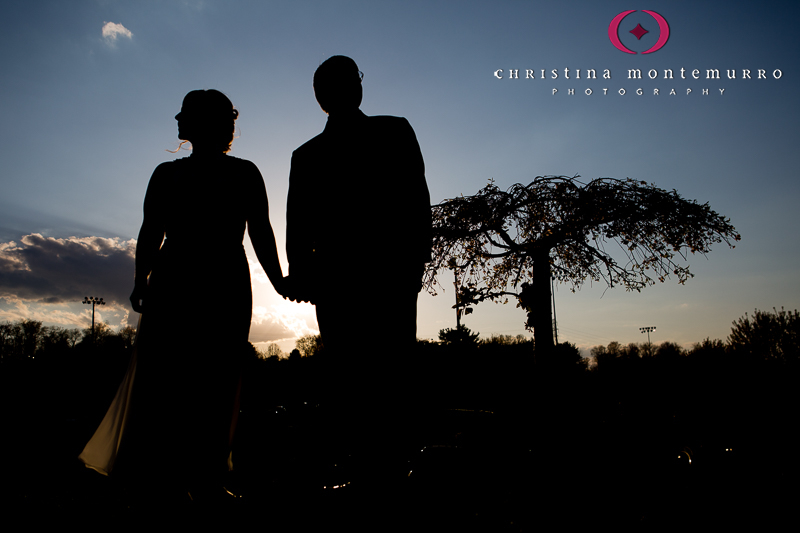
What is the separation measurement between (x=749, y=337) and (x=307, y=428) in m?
55.5

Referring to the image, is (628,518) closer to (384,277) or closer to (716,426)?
(384,277)

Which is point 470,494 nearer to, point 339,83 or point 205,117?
point 339,83

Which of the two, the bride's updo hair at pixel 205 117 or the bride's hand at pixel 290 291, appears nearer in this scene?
the bride's hand at pixel 290 291

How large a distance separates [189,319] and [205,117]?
118 centimetres

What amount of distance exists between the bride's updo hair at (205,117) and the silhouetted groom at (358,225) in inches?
27.7

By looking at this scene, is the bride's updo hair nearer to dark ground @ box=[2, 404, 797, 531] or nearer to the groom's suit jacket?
the groom's suit jacket

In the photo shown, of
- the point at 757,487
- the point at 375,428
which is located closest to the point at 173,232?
the point at 375,428

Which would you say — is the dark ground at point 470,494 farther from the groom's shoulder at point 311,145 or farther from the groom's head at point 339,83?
the groom's head at point 339,83

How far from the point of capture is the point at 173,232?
2.24m

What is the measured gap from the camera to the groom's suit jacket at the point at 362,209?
1807 mm

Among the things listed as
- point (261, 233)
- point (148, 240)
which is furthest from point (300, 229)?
point (148, 240)

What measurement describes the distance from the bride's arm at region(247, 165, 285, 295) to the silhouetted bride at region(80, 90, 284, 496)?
3 cm

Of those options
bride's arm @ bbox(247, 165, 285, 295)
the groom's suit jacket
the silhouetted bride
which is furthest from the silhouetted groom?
the silhouetted bride

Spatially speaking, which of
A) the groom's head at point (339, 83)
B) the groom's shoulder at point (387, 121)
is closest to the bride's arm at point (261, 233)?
the groom's head at point (339, 83)
